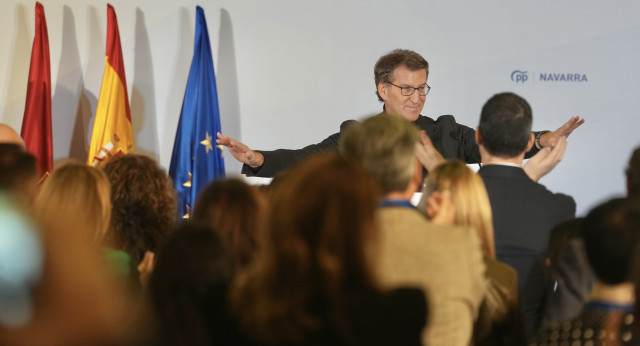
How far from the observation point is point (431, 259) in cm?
228

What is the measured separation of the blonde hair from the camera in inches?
106

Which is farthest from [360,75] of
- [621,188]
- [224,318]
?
[224,318]

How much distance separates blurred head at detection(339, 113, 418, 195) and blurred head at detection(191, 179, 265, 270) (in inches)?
13.1

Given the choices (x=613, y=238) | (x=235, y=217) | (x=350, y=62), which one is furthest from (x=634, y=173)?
(x=350, y=62)

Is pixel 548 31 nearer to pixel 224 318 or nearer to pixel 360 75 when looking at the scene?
pixel 360 75

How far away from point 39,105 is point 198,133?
100cm

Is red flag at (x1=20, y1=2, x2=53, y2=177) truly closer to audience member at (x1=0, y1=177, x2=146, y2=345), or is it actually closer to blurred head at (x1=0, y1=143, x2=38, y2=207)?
blurred head at (x1=0, y1=143, x2=38, y2=207)

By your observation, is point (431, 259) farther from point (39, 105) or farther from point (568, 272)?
point (39, 105)

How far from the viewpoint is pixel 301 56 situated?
235 inches

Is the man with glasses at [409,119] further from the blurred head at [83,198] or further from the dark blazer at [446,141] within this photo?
the blurred head at [83,198]

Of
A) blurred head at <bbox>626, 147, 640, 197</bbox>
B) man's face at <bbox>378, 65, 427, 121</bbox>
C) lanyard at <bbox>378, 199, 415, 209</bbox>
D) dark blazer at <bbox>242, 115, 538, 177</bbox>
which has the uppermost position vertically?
man's face at <bbox>378, 65, 427, 121</bbox>

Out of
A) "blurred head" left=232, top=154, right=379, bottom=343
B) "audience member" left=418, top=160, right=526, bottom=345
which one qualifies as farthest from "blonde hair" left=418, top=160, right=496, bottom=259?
"blurred head" left=232, top=154, right=379, bottom=343

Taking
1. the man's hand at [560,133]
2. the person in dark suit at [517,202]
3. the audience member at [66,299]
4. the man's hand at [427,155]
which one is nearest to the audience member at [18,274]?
the audience member at [66,299]

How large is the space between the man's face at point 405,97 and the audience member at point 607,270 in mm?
2562
